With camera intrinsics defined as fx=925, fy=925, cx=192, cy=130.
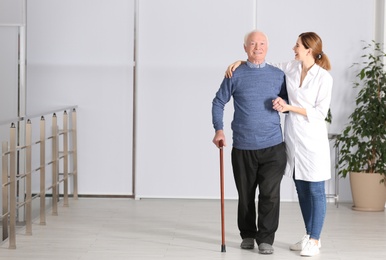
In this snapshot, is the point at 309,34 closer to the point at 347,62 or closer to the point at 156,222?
the point at 156,222

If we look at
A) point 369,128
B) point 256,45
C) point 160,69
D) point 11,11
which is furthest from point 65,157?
point 256,45

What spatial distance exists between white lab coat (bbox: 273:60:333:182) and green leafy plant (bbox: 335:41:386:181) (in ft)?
7.37

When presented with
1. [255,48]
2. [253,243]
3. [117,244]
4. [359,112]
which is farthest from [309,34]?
[359,112]

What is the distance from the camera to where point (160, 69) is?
8.76 metres

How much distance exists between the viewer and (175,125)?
346 inches

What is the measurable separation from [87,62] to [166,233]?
95.8 inches

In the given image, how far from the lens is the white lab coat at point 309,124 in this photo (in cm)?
599

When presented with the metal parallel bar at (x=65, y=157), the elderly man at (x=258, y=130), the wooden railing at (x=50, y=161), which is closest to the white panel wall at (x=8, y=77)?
the wooden railing at (x=50, y=161)

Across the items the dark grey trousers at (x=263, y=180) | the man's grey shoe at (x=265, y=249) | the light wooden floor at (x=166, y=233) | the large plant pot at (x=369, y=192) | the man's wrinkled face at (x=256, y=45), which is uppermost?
the man's wrinkled face at (x=256, y=45)

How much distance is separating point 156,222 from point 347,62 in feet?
8.41

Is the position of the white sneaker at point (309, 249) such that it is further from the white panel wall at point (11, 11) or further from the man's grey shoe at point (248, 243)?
the white panel wall at point (11, 11)

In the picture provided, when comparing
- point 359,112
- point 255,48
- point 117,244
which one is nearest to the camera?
point 255,48

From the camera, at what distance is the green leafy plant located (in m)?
8.26

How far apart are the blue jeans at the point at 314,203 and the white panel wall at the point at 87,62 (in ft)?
9.78
